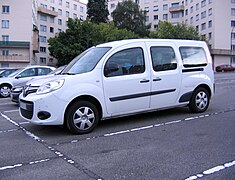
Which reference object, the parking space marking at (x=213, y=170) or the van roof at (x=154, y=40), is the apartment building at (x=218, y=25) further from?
the parking space marking at (x=213, y=170)

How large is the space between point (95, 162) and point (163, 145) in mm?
1340

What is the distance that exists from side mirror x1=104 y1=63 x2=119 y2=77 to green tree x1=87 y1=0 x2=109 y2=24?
2378 inches

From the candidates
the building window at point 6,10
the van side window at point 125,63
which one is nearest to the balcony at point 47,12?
the building window at point 6,10

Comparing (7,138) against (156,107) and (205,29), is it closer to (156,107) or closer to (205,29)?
(156,107)

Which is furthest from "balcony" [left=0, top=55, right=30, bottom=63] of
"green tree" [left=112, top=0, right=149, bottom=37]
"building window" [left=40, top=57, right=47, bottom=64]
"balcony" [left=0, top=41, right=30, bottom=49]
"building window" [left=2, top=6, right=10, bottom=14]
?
"green tree" [left=112, top=0, right=149, bottom=37]

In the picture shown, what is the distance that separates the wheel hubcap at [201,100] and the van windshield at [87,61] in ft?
9.38

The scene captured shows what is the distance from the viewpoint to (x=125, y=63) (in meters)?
6.68

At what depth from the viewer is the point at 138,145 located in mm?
5258

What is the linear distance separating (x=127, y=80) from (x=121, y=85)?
19 cm

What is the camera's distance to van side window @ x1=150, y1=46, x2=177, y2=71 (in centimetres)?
711

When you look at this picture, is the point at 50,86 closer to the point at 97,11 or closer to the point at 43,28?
the point at 97,11

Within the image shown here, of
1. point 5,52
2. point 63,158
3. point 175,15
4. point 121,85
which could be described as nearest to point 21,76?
point 121,85

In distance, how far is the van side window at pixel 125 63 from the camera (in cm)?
648

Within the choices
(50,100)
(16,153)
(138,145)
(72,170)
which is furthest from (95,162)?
(50,100)
